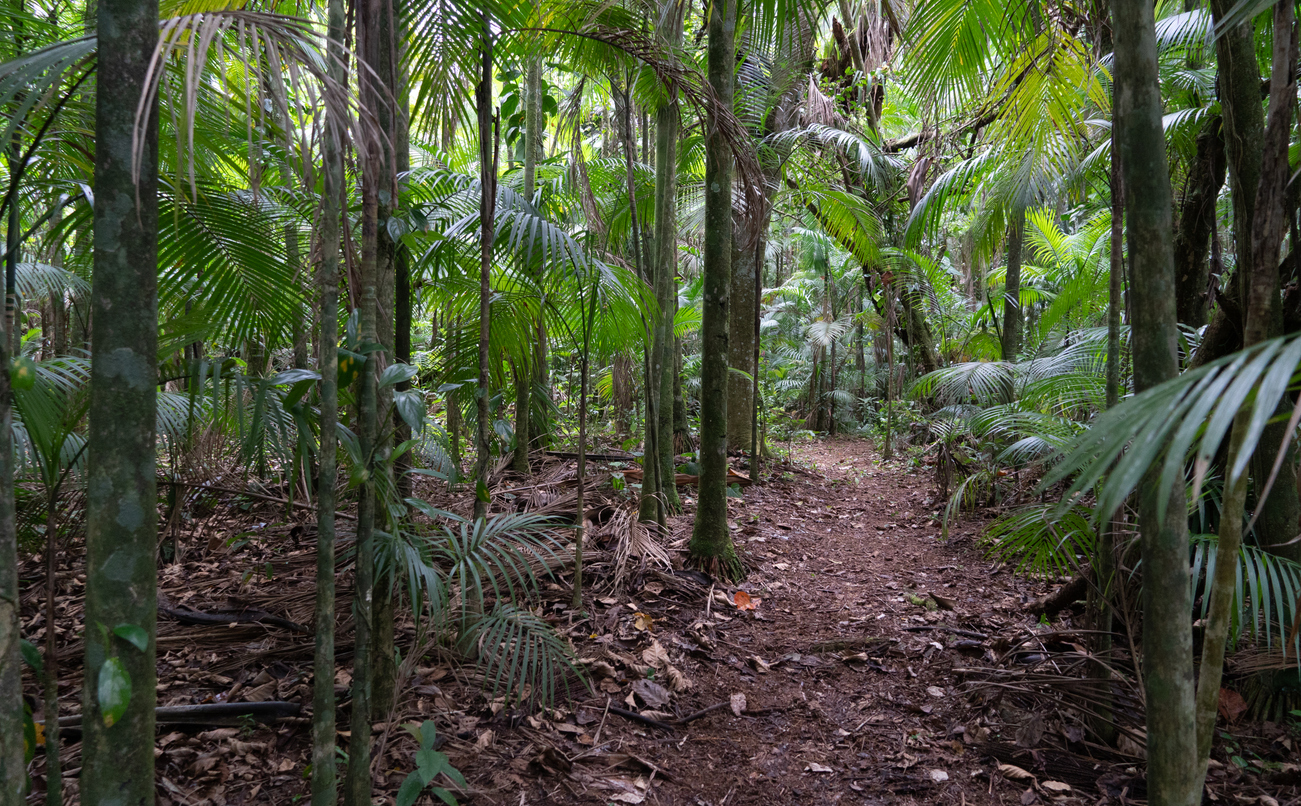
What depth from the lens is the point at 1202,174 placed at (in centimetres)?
291

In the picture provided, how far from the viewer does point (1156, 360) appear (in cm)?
143

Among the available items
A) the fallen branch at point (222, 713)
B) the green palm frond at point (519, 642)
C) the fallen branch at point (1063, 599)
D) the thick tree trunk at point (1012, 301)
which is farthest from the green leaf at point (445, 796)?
the thick tree trunk at point (1012, 301)

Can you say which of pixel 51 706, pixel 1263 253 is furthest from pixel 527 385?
pixel 1263 253

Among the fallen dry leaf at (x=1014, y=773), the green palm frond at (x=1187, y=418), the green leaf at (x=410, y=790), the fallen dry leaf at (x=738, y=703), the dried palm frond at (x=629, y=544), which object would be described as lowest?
the fallen dry leaf at (x=1014, y=773)

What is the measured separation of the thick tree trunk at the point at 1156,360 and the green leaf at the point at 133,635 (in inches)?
72.8

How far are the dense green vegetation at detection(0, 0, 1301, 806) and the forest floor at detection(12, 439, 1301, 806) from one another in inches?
10.5

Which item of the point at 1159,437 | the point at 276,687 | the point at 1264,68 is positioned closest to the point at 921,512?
the point at 1264,68

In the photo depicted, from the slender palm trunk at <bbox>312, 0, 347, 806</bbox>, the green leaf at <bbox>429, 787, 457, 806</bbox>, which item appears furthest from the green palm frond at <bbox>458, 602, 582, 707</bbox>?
the slender palm trunk at <bbox>312, 0, 347, 806</bbox>

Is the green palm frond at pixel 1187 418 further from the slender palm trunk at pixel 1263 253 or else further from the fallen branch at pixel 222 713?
the fallen branch at pixel 222 713

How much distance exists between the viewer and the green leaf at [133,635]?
1.10 meters

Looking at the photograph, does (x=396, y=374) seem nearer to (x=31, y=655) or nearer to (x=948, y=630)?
(x=31, y=655)

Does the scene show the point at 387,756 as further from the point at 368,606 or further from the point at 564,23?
the point at 564,23

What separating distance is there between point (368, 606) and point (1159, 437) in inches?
65.6

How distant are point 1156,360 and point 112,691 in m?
2.00
